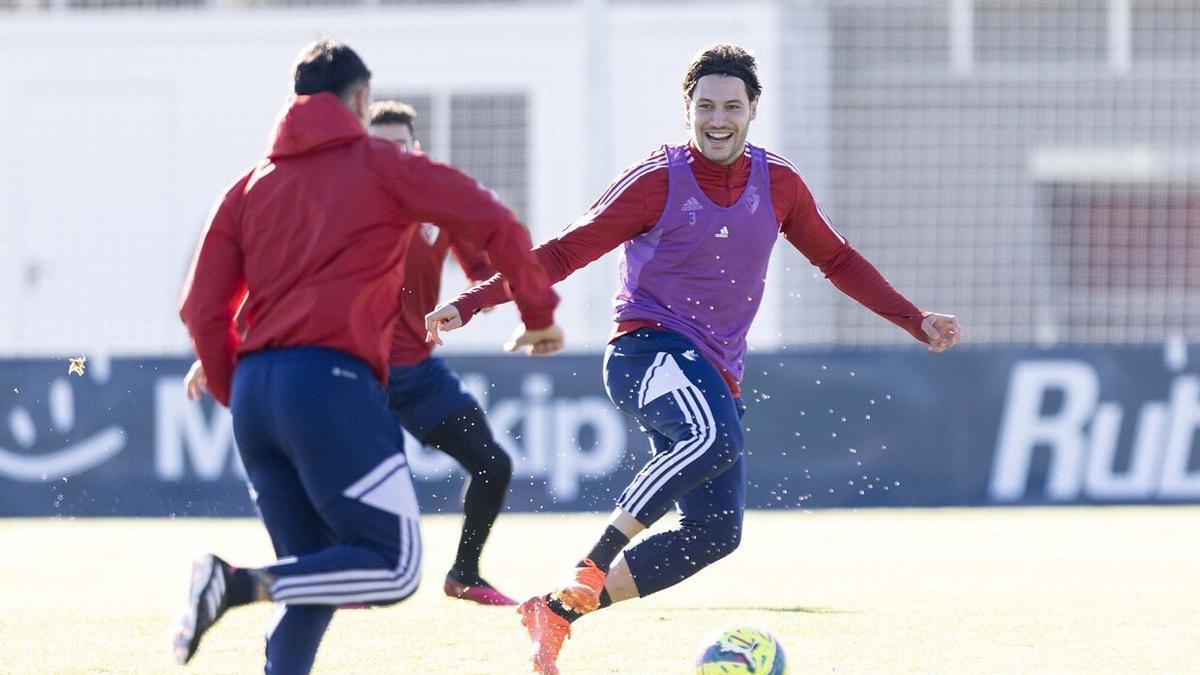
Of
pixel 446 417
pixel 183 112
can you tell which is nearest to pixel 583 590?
pixel 446 417

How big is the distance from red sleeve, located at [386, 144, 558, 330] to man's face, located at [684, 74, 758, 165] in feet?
5.29

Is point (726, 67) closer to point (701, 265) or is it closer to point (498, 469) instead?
point (701, 265)

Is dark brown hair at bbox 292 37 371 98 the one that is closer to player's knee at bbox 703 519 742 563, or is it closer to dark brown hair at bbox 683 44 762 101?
dark brown hair at bbox 683 44 762 101

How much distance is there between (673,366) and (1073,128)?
43.0ft

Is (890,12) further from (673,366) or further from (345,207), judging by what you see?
(345,207)

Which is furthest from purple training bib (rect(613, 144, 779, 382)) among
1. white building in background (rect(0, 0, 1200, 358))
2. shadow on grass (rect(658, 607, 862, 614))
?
white building in background (rect(0, 0, 1200, 358))

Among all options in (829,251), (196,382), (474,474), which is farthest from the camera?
(474,474)

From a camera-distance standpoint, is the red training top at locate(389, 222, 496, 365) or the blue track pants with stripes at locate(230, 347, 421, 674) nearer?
the blue track pants with stripes at locate(230, 347, 421, 674)

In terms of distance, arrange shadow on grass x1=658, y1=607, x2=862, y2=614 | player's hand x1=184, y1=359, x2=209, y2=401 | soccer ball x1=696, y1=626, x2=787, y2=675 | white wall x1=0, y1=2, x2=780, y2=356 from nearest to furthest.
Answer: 1. player's hand x1=184, y1=359, x2=209, y2=401
2. soccer ball x1=696, y1=626, x2=787, y2=675
3. shadow on grass x1=658, y1=607, x2=862, y2=614
4. white wall x1=0, y1=2, x2=780, y2=356

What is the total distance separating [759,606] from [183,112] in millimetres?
12729

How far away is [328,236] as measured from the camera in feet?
15.6

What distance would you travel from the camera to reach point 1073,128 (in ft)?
60.1

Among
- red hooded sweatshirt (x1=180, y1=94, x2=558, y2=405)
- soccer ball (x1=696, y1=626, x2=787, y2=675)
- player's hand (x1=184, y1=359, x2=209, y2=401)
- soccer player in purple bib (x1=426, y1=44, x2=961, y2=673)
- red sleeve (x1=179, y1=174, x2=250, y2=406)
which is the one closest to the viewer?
red hooded sweatshirt (x1=180, y1=94, x2=558, y2=405)

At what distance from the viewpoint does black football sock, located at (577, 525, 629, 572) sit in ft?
19.7
